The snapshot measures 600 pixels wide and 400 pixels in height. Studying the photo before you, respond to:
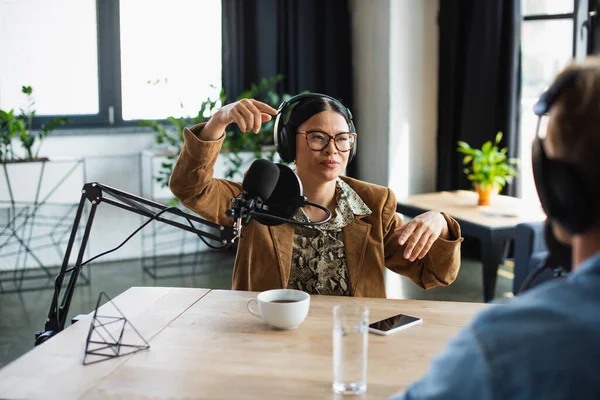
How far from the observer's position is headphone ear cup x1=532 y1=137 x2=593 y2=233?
0.77 metres

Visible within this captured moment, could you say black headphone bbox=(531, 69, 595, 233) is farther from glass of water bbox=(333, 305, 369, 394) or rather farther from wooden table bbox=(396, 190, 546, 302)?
wooden table bbox=(396, 190, 546, 302)

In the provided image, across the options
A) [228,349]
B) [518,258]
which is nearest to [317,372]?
[228,349]

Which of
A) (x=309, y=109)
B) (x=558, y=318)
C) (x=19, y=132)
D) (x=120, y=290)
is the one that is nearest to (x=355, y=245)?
(x=309, y=109)

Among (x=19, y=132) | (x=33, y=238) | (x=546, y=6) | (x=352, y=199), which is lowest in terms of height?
(x=33, y=238)

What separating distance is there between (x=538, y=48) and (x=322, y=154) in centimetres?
339

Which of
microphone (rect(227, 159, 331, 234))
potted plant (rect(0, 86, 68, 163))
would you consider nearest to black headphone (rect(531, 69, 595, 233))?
microphone (rect(227, 159, 331, 234))

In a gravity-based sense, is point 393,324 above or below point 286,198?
below

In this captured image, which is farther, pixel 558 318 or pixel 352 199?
pixel 352 199

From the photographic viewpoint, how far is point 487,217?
3801mm

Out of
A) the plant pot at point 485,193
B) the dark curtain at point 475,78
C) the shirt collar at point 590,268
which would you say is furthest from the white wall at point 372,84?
the shirt collar at point 590,268

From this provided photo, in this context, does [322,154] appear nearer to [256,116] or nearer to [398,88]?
[256,116]

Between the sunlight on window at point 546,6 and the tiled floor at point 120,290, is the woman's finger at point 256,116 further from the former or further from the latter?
the sunlight on window at point 546,6

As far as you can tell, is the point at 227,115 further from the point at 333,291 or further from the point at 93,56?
the point at 93,56

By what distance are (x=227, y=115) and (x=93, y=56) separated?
11.5ft
